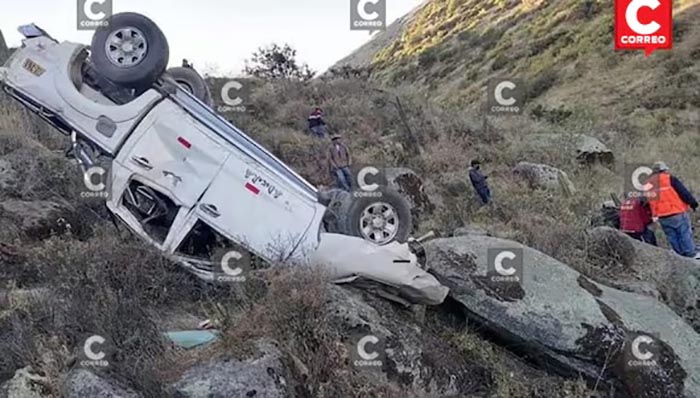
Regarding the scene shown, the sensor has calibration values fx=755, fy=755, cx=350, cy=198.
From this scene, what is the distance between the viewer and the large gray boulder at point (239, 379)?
4.57m

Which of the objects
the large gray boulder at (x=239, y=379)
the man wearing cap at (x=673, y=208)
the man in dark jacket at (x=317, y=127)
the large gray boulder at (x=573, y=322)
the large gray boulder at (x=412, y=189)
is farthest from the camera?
the man in dark jacket at (x=317, y=127)

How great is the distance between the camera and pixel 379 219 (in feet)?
22.0

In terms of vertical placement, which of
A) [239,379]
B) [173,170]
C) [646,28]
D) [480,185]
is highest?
[646,28]

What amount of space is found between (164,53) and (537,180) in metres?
7.90

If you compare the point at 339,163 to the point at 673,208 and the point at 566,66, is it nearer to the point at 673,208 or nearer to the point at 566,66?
the point at 673,208

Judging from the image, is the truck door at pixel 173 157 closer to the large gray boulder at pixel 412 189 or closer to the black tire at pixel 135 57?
the black tire at pixel 135 57

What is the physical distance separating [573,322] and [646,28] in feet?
84.8

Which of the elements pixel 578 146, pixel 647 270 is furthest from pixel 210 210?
pixel 578 146

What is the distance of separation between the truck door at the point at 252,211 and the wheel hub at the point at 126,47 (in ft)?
3.96

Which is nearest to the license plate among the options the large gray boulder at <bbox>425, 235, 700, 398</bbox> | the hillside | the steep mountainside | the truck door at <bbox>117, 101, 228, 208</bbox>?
the truck door at <bbox>117, 101, 228, 208</bbox>

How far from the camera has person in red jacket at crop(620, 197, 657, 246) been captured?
952cm

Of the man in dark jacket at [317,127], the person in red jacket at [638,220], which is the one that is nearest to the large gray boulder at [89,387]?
the person in red jacket at [638,220]

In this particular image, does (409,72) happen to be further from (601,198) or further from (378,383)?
(378,383)

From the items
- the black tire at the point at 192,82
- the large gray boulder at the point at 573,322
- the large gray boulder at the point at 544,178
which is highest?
the black tire at the point at 192,82
